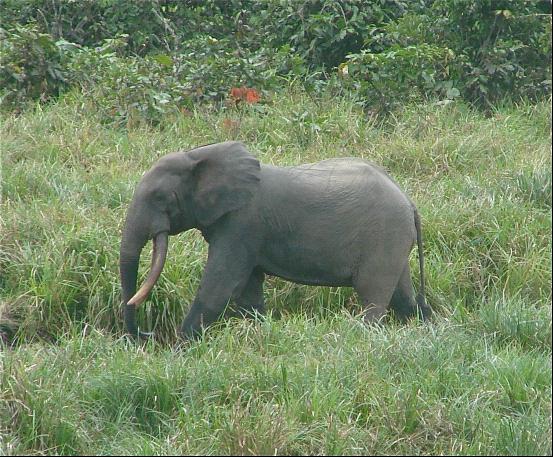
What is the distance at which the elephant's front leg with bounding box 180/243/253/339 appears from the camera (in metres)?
6.86

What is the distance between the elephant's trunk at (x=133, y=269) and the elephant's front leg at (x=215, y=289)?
0.26 m

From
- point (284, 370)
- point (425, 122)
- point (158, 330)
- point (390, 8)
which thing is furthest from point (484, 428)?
point (390, 8)

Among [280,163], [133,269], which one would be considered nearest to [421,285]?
[133,269]

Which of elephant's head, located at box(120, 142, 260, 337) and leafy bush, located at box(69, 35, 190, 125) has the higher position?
elephant's head, located at box(120, 142, 260, 337)

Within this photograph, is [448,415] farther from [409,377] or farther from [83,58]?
[83,58]

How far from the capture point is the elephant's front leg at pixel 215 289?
6.86 metres

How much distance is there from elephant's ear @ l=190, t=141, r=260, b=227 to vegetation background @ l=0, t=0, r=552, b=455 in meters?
0.62

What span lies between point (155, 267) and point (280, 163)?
2.21m

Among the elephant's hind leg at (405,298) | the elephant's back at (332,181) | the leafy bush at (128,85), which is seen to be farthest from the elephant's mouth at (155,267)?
the leafy bush at (128,85)

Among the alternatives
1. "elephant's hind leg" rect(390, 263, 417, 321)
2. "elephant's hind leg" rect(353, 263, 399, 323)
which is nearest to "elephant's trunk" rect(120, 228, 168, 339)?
"elephant's hind leg" rect(353, 263, 399, 323)

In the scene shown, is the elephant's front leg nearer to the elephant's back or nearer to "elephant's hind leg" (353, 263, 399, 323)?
the elephant's back

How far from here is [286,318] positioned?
7223 mm

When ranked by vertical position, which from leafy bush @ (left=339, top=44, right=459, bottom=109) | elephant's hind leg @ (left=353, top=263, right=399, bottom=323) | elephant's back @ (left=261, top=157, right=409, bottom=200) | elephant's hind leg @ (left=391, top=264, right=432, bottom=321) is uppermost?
elephant's back @ (left=261, top=157, right=409, bottom=200)

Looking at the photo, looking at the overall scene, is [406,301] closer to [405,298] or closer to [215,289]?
[405,298]
